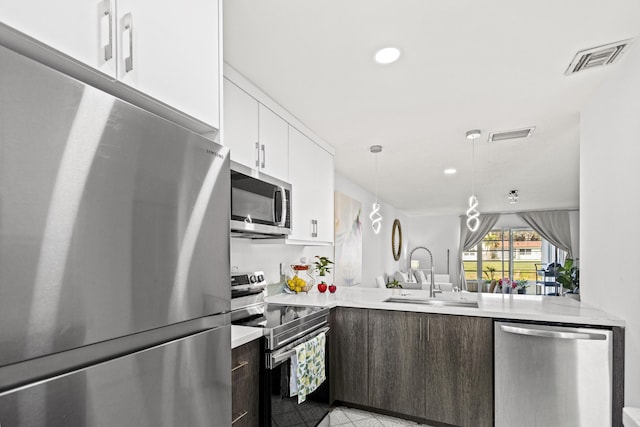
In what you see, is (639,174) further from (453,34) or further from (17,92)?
(17,92)

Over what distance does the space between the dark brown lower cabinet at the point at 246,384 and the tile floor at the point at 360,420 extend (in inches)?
42.5

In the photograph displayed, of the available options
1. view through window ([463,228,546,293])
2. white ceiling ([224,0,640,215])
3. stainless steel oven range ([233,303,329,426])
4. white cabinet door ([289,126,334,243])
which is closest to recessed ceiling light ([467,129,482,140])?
white ceiling ([224,0,640,215])

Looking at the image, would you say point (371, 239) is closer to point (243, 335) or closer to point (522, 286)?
point (522, 286)

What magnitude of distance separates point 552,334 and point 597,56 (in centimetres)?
156

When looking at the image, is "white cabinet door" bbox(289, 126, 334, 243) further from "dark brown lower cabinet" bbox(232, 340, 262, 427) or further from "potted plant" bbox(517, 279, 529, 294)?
"potted plant" bbox(517, 279, 529, 294)

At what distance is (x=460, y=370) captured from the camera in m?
2.32

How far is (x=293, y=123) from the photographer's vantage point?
2.69 m

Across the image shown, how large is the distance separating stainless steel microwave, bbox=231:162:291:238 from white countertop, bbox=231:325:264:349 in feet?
1.66

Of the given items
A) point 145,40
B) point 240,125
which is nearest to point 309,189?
point 240,125

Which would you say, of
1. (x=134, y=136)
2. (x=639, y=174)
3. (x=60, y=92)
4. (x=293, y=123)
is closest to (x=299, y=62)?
(x=293, y=123)

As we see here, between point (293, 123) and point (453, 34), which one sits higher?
point (453, 34)

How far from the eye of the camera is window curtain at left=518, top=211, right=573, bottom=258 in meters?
8.62

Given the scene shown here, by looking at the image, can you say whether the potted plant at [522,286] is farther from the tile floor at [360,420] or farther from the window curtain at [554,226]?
the tile floor at [360,420]

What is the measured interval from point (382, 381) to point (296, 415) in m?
0.90
